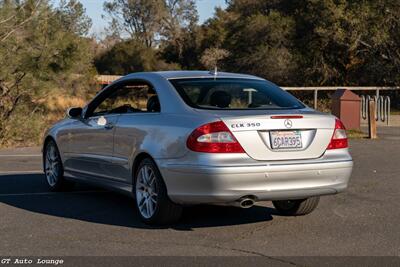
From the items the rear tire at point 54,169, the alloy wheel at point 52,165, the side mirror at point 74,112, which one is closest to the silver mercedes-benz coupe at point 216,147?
the side mirror at point 74,112

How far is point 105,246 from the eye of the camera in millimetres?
6242

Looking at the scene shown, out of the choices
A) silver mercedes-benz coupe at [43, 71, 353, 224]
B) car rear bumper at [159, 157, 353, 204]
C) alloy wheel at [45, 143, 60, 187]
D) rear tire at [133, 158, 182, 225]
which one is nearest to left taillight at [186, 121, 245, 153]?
silver mercedes-benz coupe at [43, 71, 353, 224]

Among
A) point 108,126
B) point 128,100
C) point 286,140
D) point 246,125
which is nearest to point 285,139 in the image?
point 286,140

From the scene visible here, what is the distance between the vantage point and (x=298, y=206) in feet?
24.9

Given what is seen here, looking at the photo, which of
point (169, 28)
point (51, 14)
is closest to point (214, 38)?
point (169, 28)

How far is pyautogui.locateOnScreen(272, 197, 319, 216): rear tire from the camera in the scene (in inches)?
297

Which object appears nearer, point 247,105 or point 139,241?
point 139,241

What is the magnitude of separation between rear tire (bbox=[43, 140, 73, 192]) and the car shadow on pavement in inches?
4.4

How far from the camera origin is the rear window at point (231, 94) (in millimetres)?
7215

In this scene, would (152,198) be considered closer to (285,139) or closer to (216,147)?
(216,147)

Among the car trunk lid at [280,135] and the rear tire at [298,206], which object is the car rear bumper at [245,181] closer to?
the car trunk lid at [280,135]

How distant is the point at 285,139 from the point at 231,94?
1204 mm
